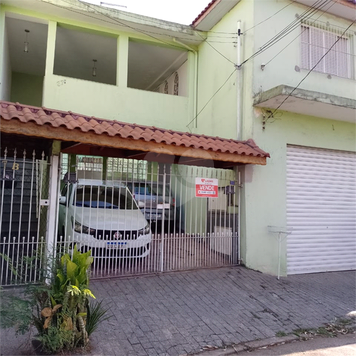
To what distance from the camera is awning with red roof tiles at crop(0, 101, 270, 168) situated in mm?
4766

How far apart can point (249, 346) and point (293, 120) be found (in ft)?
18.0

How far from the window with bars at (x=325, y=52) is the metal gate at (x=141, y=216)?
3859 millimetres

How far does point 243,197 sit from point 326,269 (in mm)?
3112

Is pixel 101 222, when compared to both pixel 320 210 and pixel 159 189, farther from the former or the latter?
pixel 320 210

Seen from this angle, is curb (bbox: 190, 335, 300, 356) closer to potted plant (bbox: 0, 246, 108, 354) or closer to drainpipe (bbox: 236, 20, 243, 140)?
potted plant (bbox: 0, 246, 108, 354)

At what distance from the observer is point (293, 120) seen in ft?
25.4

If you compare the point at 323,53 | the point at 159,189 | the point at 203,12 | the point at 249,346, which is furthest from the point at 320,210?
the point at 203,12

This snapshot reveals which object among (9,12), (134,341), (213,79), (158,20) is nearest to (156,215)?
(134,341)

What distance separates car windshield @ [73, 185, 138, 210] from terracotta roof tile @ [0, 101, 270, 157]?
133 centimetres

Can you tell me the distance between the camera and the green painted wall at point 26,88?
11859 millimetres

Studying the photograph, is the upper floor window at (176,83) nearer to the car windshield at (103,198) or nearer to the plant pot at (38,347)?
the car windshield at (103,198)

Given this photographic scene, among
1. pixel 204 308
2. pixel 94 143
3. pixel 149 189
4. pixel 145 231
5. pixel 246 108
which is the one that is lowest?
pixel 204 308

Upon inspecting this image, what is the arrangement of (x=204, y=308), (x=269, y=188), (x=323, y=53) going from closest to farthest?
(x=204, y=308), (x=269, y=188), (x=323, y=53)

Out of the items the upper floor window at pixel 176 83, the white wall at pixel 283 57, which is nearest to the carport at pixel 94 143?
the white wall at pixel 283 57
